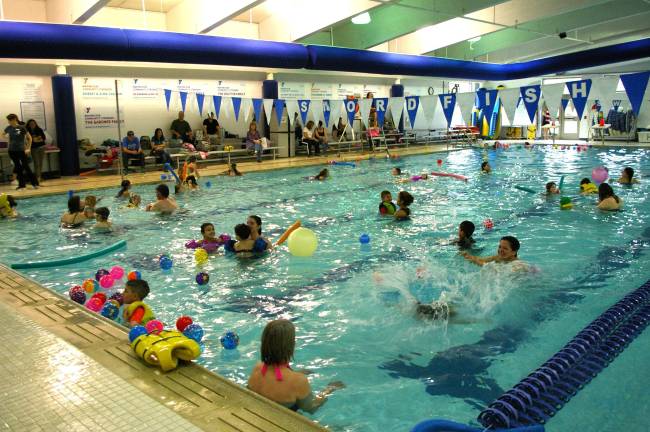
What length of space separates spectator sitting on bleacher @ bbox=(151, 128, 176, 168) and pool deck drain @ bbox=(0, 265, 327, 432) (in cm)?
1207

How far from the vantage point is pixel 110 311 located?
430cm

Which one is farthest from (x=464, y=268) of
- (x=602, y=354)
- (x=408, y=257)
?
(x=602, y=354)

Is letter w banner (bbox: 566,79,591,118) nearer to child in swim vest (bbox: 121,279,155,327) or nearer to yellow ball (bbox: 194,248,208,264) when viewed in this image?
yellow ball (bbox: 194,248,208,264)

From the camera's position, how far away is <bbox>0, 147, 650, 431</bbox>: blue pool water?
3.38 metres

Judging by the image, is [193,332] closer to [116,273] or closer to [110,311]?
[110,311]

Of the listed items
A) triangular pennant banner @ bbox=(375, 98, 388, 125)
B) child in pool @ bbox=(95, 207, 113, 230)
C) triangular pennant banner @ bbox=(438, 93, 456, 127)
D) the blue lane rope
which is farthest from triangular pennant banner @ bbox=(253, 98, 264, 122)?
the blue lane rope

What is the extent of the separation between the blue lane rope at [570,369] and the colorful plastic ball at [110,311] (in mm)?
2897

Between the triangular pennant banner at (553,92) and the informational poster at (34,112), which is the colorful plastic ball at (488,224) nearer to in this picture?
the triangular pennant banner at (553,92)

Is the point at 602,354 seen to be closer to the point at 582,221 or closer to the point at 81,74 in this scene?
the point at 582,221

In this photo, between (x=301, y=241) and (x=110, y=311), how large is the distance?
2.15 m

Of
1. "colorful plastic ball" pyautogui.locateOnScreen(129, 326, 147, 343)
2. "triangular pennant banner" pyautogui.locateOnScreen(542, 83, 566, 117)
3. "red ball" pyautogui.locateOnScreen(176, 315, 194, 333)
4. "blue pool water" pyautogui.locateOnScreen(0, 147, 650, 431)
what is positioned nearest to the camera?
"colorful plastic ball" pyautogui.locateOnScreen(129, 326, 147, 343)

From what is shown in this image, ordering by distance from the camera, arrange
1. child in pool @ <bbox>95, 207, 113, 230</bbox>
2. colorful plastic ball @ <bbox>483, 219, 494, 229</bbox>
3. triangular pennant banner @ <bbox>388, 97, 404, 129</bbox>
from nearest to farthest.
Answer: colorful plastic ball @ <bbox>483, 219, 494, 229</bbox>
child in pool @ <bbox>95, 207, 113, 230</bbox>
triangular pennant banner @ <bbox>388, 97, 404, 129</bbox>

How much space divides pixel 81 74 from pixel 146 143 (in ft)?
7.90

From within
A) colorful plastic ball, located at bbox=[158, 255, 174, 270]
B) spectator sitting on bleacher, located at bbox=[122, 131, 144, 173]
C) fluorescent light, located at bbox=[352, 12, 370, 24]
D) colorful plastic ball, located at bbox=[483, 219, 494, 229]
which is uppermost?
fluorescent light, located at bbox=[352, 12, 370, 24]
